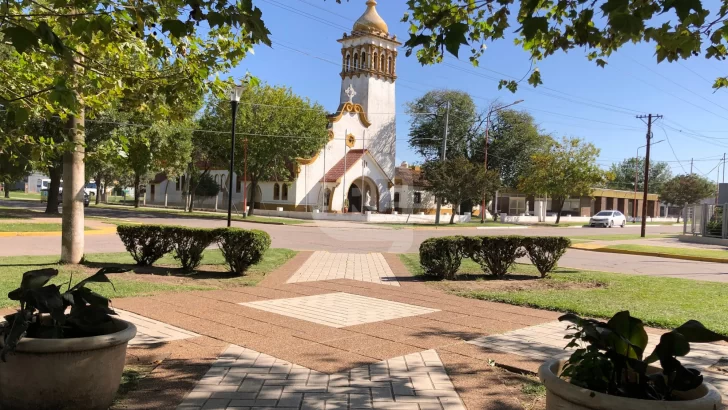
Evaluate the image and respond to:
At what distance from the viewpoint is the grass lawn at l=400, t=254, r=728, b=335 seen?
7.79 meters

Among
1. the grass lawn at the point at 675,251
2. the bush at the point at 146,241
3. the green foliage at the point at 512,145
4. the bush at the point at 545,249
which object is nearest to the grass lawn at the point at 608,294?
the bush at the point at 545,249

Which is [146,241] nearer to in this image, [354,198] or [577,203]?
[354,198]

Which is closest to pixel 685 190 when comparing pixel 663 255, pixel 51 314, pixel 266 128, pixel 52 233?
pixel 266 128

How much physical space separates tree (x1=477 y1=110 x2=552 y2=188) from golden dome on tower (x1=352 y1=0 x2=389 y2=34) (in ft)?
64.7

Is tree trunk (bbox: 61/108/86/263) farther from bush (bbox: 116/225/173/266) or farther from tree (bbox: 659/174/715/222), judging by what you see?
tree (bbox: 659/174/715/222)

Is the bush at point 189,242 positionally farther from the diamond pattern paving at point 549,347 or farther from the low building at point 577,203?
the low building at point 577,203

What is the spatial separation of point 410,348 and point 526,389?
4.80 feet

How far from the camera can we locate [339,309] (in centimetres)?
781

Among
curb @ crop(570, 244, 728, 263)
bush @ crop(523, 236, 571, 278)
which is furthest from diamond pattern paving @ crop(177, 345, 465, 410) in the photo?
curb @ crop(570, 244, 728, 263)

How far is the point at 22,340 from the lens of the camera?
3361 mm

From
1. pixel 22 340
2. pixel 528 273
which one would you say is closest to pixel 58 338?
pixel 22 340

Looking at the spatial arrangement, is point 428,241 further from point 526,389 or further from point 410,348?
point 526,389

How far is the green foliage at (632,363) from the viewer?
9.11 feet

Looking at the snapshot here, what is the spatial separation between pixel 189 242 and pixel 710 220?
27717mm
